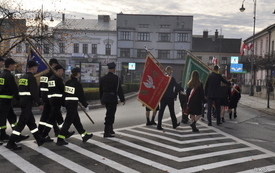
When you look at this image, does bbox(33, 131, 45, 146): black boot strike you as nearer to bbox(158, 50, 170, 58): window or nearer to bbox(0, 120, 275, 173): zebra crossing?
bbox(0, 120, 275, 173): zebra crossing

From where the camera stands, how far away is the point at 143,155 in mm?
6426

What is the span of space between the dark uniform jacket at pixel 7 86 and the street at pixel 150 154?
3.76 ft

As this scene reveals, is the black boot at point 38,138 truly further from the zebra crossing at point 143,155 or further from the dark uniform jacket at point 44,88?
the dark uniform jacket at point 44,88

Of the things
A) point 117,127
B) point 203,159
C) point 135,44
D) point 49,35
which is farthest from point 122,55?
point 203,159

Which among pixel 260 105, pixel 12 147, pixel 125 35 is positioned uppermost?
pixel 125 35

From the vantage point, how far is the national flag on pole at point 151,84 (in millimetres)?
10117

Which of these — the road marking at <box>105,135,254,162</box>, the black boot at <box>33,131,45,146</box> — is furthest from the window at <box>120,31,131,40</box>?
the black boot at <box>33,131,45,146</box>

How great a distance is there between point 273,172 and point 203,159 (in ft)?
4.28

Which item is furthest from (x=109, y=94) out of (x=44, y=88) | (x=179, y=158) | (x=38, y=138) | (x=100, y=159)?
(x=179, y=158)

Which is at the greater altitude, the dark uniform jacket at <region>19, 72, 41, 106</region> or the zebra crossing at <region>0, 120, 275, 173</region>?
the dark uniform jacket at <region>19, 72, 41, 106</region>

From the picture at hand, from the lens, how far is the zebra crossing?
218 inches

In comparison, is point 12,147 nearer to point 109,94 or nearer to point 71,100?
point 71,100

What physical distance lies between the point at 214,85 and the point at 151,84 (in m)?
2.25

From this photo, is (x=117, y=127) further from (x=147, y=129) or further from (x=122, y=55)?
(x=122, y=55)
